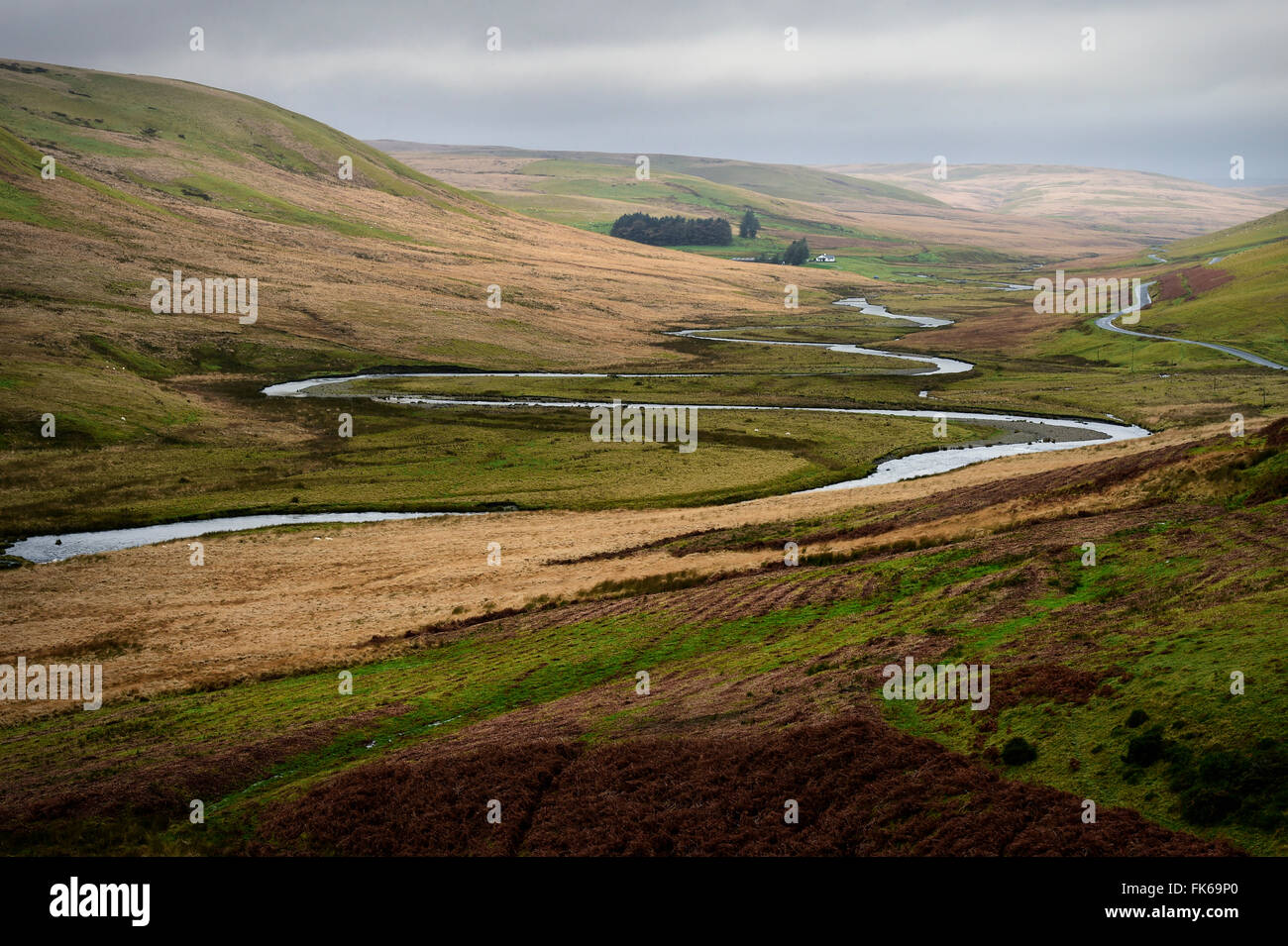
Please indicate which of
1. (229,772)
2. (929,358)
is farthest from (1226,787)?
(929,358)

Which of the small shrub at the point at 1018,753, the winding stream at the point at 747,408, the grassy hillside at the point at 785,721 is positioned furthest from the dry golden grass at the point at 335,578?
the small shrub at the point at 1018,753

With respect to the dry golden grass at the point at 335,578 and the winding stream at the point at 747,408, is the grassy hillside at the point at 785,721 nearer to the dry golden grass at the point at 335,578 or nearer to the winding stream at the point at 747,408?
the dry golden grass at the point at 335,578

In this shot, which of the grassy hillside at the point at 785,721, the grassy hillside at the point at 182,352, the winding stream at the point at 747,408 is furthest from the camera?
the grassy hillside at the point at 182,352

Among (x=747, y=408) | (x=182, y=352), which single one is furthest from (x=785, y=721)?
(x=182, y=352)

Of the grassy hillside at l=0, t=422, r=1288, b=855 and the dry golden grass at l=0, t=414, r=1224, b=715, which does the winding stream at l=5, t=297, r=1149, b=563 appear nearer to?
the dry golden grass at l=0, t=414, r=1224, b=715

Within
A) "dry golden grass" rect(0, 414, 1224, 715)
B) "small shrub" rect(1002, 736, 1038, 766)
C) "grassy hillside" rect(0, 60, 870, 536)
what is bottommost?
"dry golden grass" rect(0, 414, 1224, 715)

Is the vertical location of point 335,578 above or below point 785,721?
below

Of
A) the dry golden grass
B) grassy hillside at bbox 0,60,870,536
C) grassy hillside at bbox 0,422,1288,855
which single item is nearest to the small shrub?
grassy hillside at bbox 0,422,1288,855

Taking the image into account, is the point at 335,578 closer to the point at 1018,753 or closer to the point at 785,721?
the point at 785,721

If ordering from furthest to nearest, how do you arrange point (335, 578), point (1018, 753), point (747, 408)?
point (747, 408), point (335, 578), point (1018, 753)

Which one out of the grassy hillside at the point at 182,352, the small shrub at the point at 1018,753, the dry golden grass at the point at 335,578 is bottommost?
the dry golden grass at the point at 335,578

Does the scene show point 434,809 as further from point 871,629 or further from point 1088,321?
point 1088,321
